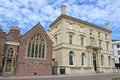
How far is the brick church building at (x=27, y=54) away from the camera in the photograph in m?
21.4

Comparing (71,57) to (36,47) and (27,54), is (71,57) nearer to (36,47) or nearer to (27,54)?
(36,47)

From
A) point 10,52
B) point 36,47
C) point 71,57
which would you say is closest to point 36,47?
point 36,47

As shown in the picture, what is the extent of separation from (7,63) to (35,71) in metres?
5.15

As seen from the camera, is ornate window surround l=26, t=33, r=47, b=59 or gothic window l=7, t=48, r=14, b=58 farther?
ornate window surround l=26, t=33, r=47, b=59

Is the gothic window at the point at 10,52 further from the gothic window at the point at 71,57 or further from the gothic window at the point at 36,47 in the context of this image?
the gothic window at the point at 71,57

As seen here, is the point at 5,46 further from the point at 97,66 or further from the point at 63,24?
the point at 97,66

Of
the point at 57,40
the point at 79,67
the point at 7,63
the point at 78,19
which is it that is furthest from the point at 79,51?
the point at 7,63

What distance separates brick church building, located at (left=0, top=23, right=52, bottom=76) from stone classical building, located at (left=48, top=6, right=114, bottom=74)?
15.6 feet

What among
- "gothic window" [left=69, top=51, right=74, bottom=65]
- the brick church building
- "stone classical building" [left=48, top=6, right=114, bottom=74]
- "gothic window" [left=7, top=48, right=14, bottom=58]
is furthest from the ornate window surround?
"gothic window" [left=69, top=51, right=74, bottom=65]

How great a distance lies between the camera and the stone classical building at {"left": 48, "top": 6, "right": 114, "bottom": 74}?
2819 cm

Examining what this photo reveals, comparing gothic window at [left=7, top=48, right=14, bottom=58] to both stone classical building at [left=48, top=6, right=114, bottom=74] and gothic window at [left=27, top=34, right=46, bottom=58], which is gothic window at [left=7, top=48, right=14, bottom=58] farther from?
stone classical building at [left=48, top=6, right=114, bottom=74]

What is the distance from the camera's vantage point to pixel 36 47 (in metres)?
23.7

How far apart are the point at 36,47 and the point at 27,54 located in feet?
7.20

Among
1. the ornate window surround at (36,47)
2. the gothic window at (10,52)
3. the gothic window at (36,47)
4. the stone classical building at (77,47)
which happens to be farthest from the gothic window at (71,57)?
the gothic window at (10,52)
